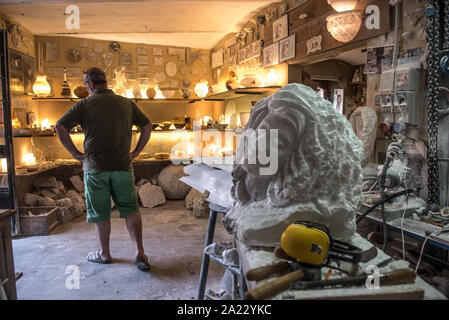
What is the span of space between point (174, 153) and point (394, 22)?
4915 mm

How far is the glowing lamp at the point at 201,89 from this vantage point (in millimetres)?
6594

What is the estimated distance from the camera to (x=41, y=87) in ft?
18.5

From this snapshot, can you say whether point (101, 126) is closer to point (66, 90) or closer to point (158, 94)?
point (66, 90)

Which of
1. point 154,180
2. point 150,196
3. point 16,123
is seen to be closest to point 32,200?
point 16,123

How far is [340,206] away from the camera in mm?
1316

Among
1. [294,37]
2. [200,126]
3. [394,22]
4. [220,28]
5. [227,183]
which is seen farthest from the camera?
[200,126]

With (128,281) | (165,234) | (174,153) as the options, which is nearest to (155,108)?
(174,153)

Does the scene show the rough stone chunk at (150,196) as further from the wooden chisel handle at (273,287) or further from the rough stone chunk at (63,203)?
the wooden chisel handle at (273,287)

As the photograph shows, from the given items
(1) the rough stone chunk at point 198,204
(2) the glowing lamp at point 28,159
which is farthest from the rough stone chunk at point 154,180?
(2) the glowing lamp at point 28,159

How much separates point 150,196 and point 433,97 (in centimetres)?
449

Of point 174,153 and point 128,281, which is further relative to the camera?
point 174,153

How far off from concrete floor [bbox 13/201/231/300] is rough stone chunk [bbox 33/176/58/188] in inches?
40.7

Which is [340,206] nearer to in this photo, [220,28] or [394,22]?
[394,22]
